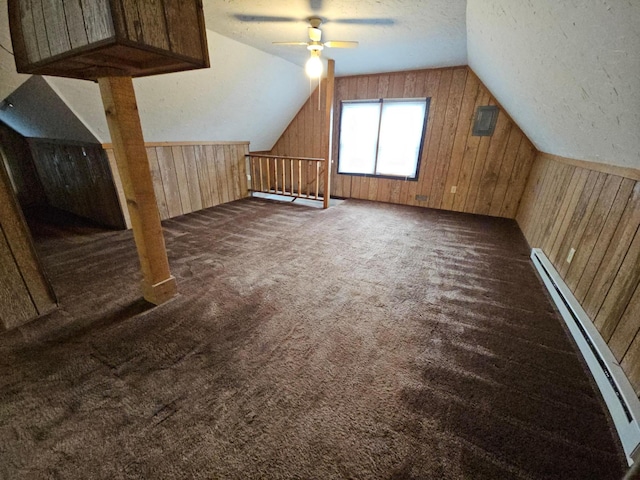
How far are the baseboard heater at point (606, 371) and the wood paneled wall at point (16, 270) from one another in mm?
3029

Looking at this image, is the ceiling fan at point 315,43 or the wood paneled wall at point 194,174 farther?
the wood paneled wall at point 194,174

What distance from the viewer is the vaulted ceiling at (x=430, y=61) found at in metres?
1.19

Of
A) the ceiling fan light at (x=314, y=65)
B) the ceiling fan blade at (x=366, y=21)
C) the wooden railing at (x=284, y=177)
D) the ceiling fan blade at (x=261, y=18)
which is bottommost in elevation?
the wooden railing at (x=284, y=177)

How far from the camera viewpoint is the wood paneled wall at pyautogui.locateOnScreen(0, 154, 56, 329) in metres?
1.49

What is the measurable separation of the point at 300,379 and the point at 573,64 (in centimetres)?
217

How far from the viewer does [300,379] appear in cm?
129

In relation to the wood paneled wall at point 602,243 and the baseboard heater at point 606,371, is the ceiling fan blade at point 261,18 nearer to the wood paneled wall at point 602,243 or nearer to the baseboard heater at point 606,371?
the wood paneled wall at point 602,243

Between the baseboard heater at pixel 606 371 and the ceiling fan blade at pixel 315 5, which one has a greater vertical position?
the ceiling fan blade at pixel 315 5

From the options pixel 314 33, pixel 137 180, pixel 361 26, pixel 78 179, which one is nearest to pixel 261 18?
pixel 314 33

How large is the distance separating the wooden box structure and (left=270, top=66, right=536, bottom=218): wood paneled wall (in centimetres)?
376

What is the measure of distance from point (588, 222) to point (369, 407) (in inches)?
80.9

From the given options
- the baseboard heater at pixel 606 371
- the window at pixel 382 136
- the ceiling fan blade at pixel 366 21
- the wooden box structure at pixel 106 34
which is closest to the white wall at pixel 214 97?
the window at pixel 382 136

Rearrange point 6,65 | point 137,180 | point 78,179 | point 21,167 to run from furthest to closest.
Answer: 1. point 21,167
2. point 78,179
3. point 6,65
4. point 137,180

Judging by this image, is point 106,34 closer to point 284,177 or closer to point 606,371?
point 606,371
